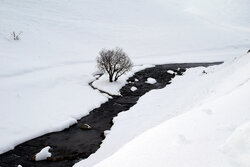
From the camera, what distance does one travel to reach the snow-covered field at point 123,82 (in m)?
7.27

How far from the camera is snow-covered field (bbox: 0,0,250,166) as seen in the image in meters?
7.27

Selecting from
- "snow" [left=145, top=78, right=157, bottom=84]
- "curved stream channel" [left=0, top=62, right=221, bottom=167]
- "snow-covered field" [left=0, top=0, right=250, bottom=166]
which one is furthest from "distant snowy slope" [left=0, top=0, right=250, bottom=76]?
"curved stream channel" [left=0, top=62, right=221, bottom=167]

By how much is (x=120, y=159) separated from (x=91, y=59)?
3683 centimetres

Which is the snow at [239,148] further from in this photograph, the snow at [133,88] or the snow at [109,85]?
the snow at [133,88]

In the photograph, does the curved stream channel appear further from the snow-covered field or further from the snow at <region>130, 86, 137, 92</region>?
the snow at <region>130, 86, 137, 92</region>

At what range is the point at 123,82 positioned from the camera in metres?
30.6

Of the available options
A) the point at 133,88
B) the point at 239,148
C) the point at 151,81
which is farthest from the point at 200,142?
the point at 151,81

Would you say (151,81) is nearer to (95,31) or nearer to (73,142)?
(73,142)

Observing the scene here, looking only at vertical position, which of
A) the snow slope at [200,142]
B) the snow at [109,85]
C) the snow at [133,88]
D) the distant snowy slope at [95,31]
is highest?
the distant snowy slope at [95,31]

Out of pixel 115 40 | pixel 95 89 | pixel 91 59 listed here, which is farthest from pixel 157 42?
pixel 95 89

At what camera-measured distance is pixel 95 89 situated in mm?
27828

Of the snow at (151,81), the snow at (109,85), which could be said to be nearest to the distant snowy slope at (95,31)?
the snow at (109,85)

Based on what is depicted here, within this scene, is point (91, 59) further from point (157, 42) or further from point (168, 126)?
point (168, 126)

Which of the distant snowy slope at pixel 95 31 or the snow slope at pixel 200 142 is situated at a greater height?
the distant snowy slope at pixel 95 31
